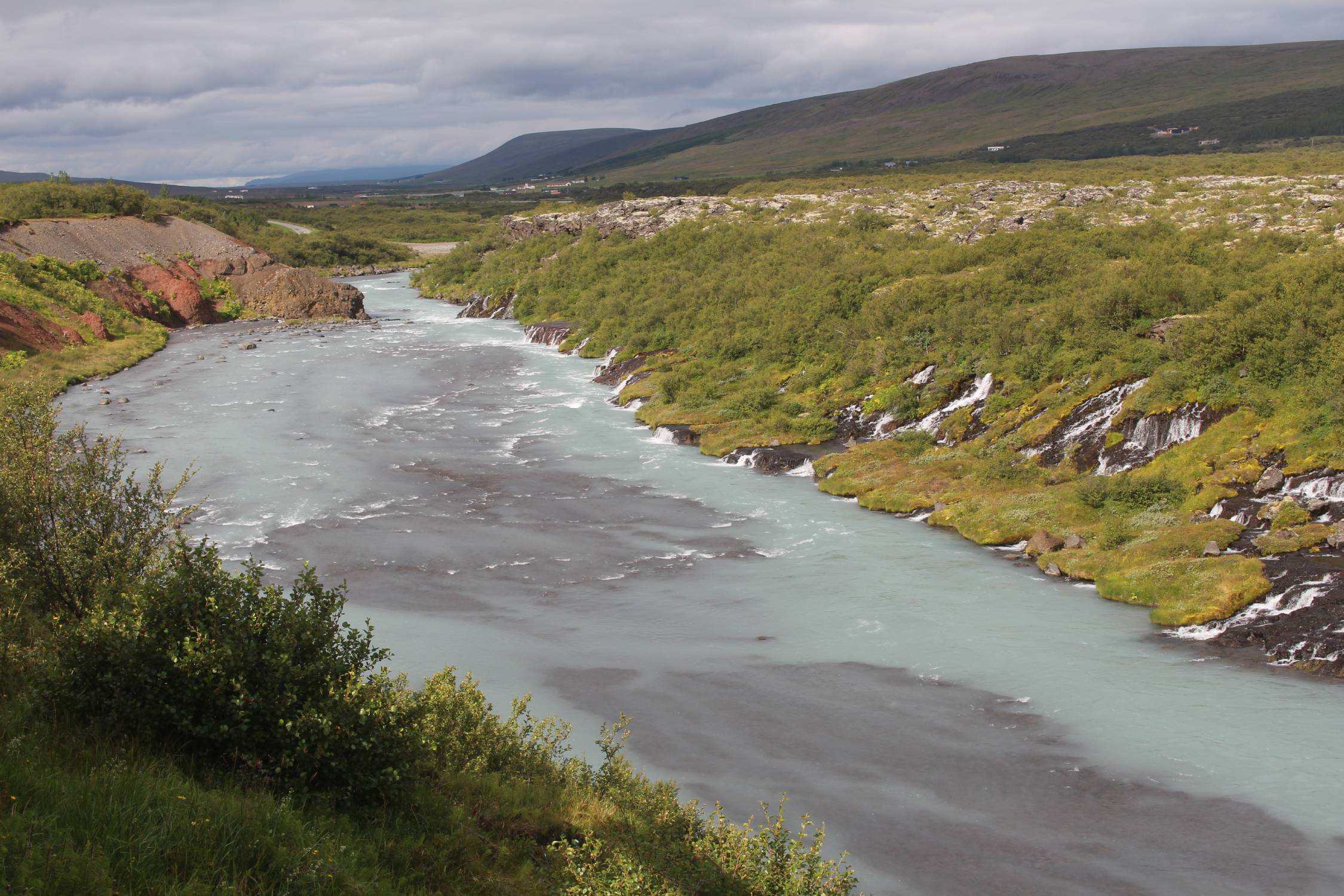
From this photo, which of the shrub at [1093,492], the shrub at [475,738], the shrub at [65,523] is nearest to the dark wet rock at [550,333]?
the shrub at [1093,492]

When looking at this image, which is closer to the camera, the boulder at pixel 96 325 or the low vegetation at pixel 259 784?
the low vegetation at pixel 259 784

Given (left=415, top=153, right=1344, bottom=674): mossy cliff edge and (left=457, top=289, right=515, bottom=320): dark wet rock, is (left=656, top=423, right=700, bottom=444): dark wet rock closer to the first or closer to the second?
(left=415, top=153, right=1344, bottom=674): mossy cliff edge

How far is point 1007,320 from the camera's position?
154 ft

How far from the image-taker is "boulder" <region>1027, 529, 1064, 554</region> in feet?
105

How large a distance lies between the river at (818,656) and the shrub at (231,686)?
9172 mm

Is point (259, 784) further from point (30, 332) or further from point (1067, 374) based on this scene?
point (30, 332)

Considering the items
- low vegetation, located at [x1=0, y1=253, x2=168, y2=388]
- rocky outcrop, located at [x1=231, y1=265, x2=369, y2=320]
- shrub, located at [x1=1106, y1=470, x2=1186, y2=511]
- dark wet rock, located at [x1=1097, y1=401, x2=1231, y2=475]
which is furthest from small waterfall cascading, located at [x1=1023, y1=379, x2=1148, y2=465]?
rocky outcrop, located at [x1=231, y1=265, x2=369, y2=320]

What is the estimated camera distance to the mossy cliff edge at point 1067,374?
29.2 meters

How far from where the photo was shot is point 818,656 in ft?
86.3

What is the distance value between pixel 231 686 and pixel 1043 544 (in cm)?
2615

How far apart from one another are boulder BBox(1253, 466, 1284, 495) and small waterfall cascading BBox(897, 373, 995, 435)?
13.7 metres

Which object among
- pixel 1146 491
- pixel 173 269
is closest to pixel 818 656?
pixel 1146 491

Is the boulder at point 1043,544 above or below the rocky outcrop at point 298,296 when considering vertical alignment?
below

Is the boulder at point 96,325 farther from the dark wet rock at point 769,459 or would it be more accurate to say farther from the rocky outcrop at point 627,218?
the dark wet rock at point 769,459
